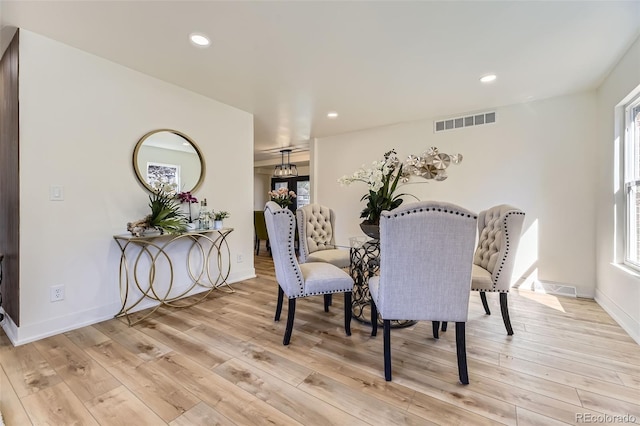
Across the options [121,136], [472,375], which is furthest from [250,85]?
[472,375]

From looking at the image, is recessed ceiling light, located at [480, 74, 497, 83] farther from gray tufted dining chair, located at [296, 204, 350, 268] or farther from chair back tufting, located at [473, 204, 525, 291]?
gray tufted dining chair, located at [296, 204, 350, 268]

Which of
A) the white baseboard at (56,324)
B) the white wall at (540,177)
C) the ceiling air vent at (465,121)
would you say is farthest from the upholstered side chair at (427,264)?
the ceiling air vent at (465,121)

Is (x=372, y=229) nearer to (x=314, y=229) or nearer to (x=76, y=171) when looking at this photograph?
(x=314, y=229)

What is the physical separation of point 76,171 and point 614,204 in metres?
4.99

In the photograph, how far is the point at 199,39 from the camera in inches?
84.8

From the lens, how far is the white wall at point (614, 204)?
221 cm

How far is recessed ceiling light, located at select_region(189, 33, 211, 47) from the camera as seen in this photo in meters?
2.10

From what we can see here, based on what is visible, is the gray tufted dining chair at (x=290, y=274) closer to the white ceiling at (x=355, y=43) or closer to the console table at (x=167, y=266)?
the console table at (x=167, y=266)

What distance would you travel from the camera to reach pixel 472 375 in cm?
167

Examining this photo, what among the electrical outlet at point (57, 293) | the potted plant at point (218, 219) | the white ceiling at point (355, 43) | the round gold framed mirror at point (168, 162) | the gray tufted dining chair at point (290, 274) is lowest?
the electrical outlet at point (57, 293)

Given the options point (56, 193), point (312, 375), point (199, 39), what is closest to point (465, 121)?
point (199, 39)

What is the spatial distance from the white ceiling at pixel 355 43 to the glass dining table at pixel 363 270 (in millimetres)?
1707

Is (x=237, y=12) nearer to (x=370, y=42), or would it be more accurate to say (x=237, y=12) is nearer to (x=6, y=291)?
(x=370, y=42)

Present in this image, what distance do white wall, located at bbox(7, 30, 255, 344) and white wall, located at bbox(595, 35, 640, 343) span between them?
14.5 feet
